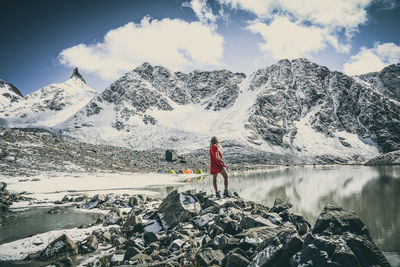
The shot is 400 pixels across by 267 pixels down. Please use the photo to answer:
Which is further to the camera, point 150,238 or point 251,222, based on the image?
point 150,238

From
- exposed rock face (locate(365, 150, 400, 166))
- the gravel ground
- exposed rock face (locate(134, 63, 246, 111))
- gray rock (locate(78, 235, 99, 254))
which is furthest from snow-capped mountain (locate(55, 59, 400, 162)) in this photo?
gray rock (locate(78, 235, 99, 254))

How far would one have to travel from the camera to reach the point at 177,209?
29.8 feet

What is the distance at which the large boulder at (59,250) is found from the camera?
22.7 feet

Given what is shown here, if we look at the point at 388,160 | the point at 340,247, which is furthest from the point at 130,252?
the point at 388,160

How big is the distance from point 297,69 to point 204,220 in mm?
166149

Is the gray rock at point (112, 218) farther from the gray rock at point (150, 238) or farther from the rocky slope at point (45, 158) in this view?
the rocky slope at point (45, 158)

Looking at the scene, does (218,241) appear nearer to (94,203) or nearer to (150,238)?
(150,238)

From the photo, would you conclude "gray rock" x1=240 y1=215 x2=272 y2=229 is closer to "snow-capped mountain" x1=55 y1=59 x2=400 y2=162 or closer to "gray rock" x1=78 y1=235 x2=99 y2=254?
"gray rock" x1=78 y1=235 x2=99 y2=254

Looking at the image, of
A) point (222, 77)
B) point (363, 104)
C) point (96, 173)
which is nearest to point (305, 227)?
point (96, 173)

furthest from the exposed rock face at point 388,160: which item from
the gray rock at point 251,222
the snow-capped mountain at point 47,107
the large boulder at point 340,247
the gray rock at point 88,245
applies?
the snow-capped mountain at point 47,107

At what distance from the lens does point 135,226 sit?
8758mm

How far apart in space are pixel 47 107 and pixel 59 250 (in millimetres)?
182889

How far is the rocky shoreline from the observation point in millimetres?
4230

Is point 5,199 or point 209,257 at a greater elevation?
point 209,257
